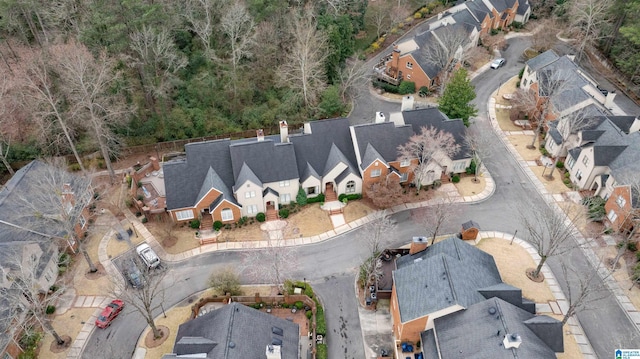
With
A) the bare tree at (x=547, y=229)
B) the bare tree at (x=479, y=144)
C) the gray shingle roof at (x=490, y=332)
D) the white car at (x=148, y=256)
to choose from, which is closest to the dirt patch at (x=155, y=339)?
the white car at (x=148, y=256)

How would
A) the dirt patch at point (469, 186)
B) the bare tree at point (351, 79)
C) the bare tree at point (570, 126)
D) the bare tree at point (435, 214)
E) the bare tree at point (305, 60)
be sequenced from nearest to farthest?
1. the bare tree at point (435, 214)
2. the dirt patch at point (469, 186)
3. the bare tree at point (570, 126)
4. the bare tree at point (305, 60)
5. the bare tree at point (351, 79)

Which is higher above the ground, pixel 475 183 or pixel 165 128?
pixel 165 128

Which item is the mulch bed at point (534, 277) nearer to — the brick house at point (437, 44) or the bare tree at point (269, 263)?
the bare tree at point (269, 263)

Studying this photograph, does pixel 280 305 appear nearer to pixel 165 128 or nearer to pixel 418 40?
pixel 165 128

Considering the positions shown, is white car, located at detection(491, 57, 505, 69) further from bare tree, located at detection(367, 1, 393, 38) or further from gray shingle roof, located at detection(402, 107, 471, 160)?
gray shingle roof, located at detection(402, 107, 471, 160)

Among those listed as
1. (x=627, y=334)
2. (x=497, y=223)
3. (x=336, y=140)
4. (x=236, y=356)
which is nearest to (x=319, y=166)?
(x=336, y=140)

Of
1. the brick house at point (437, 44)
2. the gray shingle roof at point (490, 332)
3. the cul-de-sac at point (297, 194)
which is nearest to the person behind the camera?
the gray shingle roof at point (490, 332)
